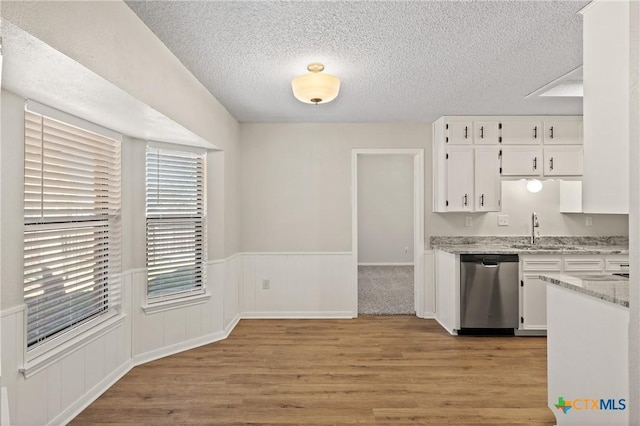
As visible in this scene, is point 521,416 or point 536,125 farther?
point 536,125

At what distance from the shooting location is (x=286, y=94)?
3641 mm

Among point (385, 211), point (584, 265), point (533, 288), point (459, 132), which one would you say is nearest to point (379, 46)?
point (459, 132)

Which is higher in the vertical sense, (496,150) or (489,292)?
(496,150)

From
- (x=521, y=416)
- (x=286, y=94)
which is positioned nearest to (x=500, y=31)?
(x=286, y=94)

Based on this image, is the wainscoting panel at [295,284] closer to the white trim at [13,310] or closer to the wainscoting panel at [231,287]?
the wainscoting panel at [231,287]

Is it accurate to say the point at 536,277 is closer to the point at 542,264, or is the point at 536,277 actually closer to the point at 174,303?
the point at 542,264

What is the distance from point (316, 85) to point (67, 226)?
77.7 inches

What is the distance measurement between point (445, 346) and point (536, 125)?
279 cm

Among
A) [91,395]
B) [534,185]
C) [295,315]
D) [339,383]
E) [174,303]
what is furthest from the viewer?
[295,315]

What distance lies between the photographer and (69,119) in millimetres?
2541

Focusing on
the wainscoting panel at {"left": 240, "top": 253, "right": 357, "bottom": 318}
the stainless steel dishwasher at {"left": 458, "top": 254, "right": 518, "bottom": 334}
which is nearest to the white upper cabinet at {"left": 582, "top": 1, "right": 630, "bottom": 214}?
the stainless steel dishwasher at {"left": 458, "top": 254, "right": 518, "bottom": 334}

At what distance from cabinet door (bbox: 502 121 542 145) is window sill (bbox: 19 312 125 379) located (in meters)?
4.43

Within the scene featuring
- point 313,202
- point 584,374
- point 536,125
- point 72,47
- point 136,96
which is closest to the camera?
point 72,47

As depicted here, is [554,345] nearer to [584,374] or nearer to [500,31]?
[584,374]
